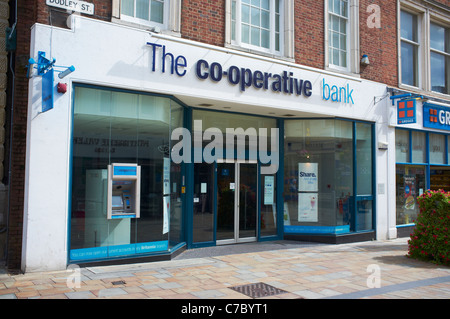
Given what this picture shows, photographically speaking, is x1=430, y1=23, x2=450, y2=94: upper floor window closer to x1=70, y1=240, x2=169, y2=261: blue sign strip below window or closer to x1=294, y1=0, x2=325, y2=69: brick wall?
x1=294, y1=0, x2=325, y2=69: brick wall

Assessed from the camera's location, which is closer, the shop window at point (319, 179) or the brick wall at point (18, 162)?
the brick wall at point (18, 162)

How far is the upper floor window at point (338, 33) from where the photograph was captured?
35.8 ft

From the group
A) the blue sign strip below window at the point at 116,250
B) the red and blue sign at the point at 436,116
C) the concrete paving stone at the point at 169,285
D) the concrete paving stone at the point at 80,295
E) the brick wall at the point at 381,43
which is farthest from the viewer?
the red and blue sign at the point at 436,116

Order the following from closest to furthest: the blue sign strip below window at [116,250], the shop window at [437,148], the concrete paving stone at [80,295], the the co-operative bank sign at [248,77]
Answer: the concrete paving stone at [80,295] < the blue sign strip below window at [116,250] < the the co-operative bank sign at [248,77] < the shop window at [437,148]

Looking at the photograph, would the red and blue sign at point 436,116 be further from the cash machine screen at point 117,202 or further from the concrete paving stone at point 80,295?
the concrete paving stone at point 80,295

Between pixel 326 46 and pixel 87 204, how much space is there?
7177mm

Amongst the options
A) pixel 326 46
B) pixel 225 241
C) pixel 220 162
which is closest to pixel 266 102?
pixel 220 162

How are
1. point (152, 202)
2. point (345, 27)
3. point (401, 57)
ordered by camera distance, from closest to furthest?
point (152, 202) < point (345, 27) < point (401, 57)

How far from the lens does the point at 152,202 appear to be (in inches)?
306

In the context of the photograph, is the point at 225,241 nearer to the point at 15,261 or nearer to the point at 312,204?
the point at 312,204

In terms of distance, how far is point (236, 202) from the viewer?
9.84 metres

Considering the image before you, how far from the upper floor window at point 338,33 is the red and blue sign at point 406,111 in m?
2.03

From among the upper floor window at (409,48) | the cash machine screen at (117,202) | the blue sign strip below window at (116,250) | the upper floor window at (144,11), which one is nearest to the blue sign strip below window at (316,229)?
the blue sign strip below window at (116,250)

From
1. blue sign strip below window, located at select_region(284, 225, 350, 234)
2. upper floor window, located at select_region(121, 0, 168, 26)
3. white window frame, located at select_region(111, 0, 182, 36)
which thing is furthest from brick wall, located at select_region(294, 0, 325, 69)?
blue sign strip below window, located at select_region(284, 225, 350, 234)
